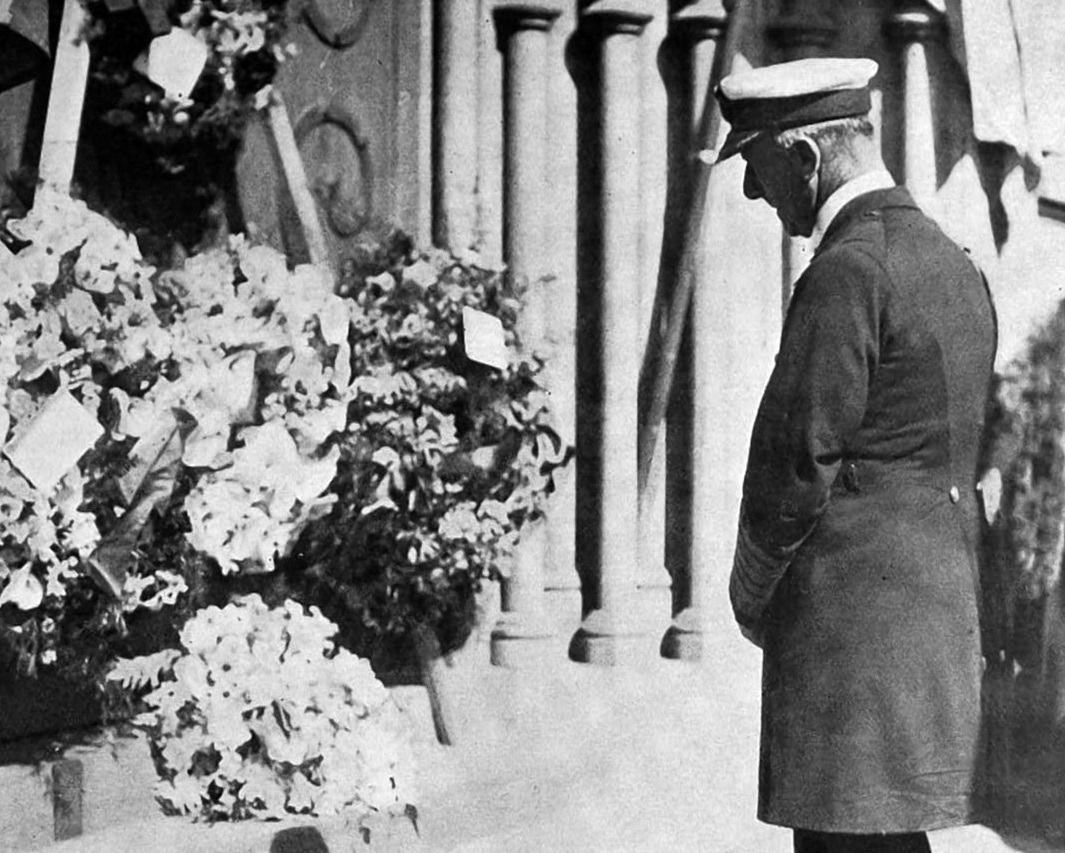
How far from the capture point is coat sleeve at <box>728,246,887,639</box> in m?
2.80

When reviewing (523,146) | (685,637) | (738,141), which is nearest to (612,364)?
(523,146)

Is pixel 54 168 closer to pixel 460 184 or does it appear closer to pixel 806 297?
pixel 460 184

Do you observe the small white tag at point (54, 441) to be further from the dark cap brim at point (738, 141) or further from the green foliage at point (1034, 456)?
the green foliage at point (1034, 456)

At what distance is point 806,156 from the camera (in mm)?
2973

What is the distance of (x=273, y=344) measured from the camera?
128 inches

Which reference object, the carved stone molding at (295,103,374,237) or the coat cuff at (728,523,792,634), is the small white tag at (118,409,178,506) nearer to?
the carved stone molding at (295,103,374,237)

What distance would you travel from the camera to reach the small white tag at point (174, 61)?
3.31 metres

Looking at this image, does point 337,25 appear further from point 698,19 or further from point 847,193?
point 847,193

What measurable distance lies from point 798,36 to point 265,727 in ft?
6.61

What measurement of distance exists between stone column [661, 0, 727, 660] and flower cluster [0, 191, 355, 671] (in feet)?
3.66

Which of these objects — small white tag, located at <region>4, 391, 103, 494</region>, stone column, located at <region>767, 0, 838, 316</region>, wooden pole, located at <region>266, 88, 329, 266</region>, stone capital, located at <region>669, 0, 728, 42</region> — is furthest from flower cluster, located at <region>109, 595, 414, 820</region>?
stone capital, located at <region>669, 0, 728, 42</region>

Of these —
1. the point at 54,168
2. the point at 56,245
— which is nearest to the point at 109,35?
the point at 54,168

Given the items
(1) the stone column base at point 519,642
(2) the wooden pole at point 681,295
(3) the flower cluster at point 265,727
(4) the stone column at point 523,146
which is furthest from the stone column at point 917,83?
(3) the flower cluster at point 265,727

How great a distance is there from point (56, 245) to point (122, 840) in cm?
106
